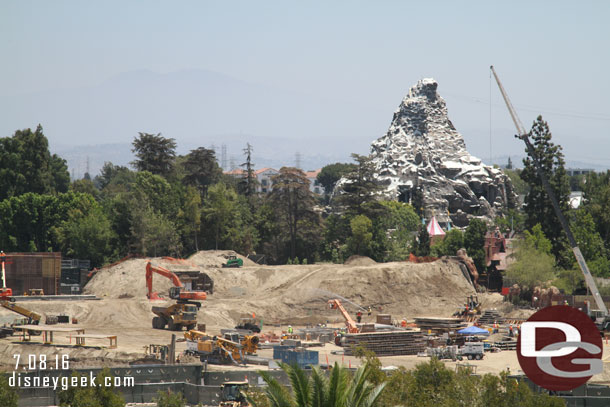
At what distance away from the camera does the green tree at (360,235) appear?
102838 mm

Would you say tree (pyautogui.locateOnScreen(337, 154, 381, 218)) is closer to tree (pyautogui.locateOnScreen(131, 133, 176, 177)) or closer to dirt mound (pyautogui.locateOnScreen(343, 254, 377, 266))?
dirt mound (pyautogui.locateOnScreen(343, 254, 377, 266))

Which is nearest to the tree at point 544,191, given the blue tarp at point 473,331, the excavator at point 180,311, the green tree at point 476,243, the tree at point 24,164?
the green tree at point 476,243

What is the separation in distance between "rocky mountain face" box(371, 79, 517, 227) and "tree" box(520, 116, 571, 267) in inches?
→ 1976

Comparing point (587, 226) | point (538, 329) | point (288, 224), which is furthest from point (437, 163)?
point (538, 329)

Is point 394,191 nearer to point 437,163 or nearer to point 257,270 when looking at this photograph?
point 437,163

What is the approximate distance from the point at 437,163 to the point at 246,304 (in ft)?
292

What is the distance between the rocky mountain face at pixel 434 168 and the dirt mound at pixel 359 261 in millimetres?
55275

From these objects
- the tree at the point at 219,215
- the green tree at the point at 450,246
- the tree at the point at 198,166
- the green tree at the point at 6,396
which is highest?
the tree at the point at 198,166

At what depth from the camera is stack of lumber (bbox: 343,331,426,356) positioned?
61.0m

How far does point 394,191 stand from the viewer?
156 m

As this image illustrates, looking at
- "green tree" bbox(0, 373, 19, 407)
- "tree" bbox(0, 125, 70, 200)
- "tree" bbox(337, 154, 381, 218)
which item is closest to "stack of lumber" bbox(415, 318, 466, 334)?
"tree" bbox(337, 154, 381, 218)

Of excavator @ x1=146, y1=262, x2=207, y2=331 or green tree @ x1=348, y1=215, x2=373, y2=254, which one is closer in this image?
excavator @ x1=146, y1=262, x2=207, y2=331

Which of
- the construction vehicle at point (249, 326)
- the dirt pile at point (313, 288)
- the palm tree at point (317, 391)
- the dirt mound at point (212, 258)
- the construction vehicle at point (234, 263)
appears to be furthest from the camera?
the construction vehicle at point (234, 263)

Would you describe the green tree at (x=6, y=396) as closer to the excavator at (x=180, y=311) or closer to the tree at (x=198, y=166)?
the excavator at (x=180, y=311)
